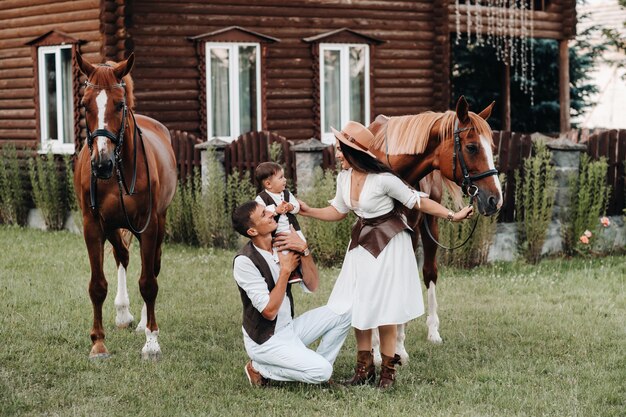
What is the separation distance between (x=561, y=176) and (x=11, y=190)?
9.20 metres

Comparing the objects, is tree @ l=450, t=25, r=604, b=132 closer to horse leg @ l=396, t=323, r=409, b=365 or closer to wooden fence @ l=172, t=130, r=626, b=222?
wooden fence @ l=172, t=130, r=626, b=222

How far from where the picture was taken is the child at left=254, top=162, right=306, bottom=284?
660 centimetres

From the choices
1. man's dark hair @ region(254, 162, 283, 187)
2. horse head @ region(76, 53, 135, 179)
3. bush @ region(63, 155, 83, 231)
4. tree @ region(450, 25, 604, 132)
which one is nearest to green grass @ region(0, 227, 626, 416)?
man's dark hair @ region(254, 162, 283, 187)

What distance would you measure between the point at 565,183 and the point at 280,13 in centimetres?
695

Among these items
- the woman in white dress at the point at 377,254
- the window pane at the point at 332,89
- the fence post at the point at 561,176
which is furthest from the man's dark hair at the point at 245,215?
the window pane at the point at 332,89

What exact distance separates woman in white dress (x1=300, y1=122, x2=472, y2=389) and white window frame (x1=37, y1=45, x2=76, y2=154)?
34.6ft

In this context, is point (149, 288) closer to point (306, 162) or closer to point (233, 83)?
point (306, 162)

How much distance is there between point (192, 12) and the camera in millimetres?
16500

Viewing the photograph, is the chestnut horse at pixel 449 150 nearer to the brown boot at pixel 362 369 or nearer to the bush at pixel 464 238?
the brown boot at pixel 362 369

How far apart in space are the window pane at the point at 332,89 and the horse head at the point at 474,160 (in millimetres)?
11605

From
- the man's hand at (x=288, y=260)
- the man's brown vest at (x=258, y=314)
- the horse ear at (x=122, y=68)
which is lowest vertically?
the man's brown vest at (x=258, y=314)

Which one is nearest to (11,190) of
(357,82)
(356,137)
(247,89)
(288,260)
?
(247,89)

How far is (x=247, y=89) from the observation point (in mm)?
17406

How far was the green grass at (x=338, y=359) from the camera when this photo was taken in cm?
632
